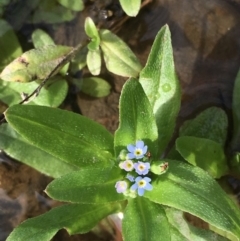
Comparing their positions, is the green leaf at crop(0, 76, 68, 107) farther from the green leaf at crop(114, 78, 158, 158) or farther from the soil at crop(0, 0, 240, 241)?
the green leaf at crop(114, 78, 158, 158)

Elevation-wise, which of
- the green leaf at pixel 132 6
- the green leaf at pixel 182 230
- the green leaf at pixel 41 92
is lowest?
the green leaf at pixel 182 230

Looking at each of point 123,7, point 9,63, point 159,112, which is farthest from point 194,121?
point 9,63

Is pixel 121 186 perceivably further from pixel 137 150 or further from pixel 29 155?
pixel 29 155

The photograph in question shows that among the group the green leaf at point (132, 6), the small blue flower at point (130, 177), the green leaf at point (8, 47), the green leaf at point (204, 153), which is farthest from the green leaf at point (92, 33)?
the small blue flower at point (130, 177)

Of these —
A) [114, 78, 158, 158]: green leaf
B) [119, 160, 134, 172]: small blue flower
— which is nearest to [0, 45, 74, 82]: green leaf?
[114, 78, 158, 158]: green leaf

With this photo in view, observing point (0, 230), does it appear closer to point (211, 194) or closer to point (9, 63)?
point (9, 63)

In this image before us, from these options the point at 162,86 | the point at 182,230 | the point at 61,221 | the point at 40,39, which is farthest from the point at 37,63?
the point at 182,230

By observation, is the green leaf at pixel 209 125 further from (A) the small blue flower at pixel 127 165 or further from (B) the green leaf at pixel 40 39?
(B) the green leaf at pixel 40 39
